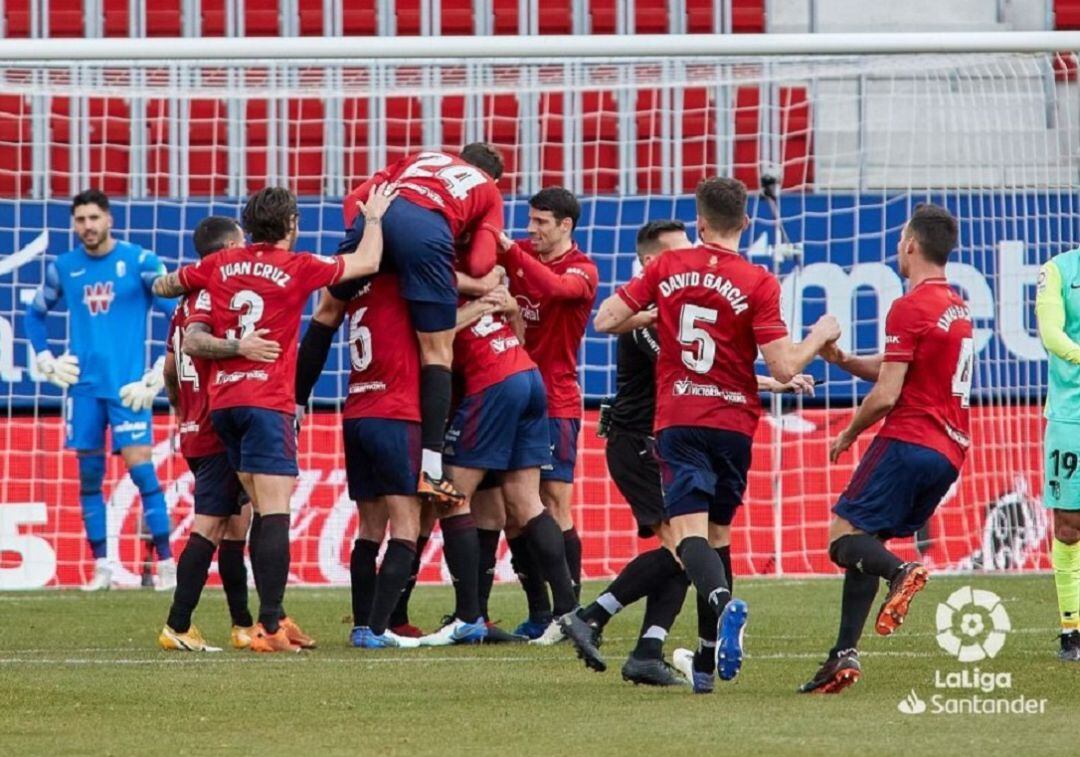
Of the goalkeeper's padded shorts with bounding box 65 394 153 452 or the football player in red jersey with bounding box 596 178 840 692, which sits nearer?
the football player in red jersey with bounding box 596 178 840 692

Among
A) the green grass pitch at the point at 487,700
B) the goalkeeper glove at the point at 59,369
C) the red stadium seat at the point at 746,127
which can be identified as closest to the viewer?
the green grass pitch at the point at 487,700

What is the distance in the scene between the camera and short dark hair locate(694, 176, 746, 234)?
7.06 metres

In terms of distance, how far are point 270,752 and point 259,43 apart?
233 inches

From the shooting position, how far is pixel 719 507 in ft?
23.9

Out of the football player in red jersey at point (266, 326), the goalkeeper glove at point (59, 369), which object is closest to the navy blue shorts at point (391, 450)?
the football player in red jersey at point (266, 326)

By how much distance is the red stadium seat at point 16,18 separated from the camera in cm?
1836

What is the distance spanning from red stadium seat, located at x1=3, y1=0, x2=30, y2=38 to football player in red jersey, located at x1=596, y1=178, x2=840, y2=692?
1273 cm

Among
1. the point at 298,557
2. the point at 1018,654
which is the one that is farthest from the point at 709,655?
the point at 298,557

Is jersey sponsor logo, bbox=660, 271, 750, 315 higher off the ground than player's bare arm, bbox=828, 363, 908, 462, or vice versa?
jersey sponsor logo, bbox=660, 271, 750, 315

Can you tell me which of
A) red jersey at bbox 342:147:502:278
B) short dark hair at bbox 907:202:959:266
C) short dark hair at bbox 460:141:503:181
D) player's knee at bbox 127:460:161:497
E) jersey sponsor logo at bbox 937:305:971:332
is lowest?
player's knee at bbox 127:460:161:497

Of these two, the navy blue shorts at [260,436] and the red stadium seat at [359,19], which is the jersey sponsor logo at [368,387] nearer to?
the navy blue shorts at [260,436]

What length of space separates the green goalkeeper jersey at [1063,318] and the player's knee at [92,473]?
639 centimetres

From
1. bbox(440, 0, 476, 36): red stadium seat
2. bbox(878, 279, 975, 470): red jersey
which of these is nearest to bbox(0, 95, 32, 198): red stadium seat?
bbox(440, 0, 476, 36): red stadium seat

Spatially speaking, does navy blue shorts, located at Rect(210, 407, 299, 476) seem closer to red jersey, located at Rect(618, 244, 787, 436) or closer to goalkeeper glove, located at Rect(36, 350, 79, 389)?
red jersey, located at Rect(618, 244, 787, 436)
